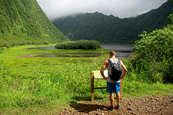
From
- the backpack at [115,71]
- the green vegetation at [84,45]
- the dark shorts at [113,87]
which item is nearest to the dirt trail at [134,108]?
the dark shorts at [113,87]

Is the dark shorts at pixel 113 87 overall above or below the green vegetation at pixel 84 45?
below

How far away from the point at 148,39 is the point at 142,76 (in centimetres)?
335

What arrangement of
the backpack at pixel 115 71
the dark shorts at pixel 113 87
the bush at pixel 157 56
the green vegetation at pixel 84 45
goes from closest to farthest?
the backpack at pixel 115 71 < the dark shorts at pixel 113 87 < the bush at pixel 157 56 < the green vegetation at pixel 84 45

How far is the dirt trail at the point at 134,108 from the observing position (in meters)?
3.96

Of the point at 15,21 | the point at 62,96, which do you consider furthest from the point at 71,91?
the point at 15,21

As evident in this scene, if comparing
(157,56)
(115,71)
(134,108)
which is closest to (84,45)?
(157,56)

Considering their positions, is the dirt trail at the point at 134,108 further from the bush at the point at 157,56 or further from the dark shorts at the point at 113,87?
the bush at the point at 157,56

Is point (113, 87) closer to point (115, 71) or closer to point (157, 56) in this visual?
point (115, 71)

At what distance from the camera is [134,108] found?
4.25 m

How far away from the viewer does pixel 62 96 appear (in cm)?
516

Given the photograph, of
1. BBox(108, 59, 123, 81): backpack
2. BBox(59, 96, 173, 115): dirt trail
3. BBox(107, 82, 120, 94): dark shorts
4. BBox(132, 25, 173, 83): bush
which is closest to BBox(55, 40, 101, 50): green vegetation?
BBox(132, 25, 173, 83): bush

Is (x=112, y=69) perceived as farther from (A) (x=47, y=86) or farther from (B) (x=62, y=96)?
(A) (x=47, y=86)

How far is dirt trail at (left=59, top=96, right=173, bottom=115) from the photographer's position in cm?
396

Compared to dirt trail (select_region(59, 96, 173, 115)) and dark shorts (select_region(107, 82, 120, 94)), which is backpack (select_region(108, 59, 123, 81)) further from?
dirt trail (select_region(59, 96, 173, 115))
